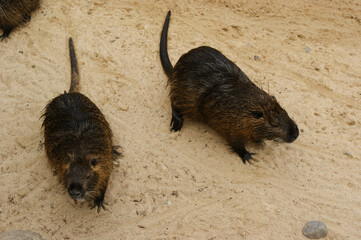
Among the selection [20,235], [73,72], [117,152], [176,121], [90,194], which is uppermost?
[176,121]

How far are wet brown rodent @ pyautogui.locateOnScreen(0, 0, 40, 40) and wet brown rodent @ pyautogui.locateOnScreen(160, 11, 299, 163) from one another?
9.02ft

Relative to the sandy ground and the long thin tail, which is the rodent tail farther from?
the long thin tail

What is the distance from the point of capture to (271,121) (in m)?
3.94

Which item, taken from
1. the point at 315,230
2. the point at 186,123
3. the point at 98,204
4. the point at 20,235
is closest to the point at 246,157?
the point at 186,123

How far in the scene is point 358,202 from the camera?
12.7 feet

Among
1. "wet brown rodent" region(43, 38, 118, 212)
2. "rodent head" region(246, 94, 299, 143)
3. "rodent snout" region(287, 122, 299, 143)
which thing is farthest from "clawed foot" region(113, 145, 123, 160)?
"rodent snout" region(287, 122, 299, 143)

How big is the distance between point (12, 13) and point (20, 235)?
3469 millimetres

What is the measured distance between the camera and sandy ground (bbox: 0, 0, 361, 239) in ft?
12.3

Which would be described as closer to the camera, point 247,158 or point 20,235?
point 20,235

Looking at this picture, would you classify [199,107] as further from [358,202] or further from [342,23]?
[342,23]

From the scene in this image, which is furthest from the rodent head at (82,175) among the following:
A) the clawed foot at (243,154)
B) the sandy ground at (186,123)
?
Result: the clawed foot at (243,154)

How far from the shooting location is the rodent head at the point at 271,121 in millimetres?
3915

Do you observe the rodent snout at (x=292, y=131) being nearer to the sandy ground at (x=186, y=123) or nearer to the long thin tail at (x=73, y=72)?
the sandy ground at (x=186, y=123)

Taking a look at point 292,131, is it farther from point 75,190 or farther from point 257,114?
point 75,190
